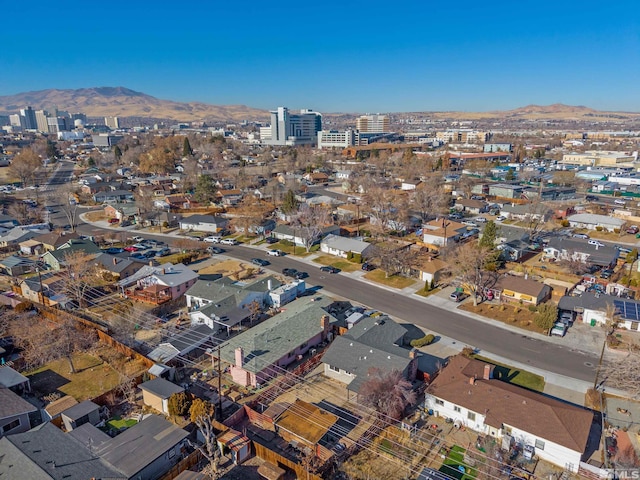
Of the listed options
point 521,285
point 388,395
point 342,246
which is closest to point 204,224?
point 342,246

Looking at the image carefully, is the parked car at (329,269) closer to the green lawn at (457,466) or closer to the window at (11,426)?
the green lawn at (457,466)

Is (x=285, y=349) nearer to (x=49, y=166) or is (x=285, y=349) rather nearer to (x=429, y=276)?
(x=429, y=276)

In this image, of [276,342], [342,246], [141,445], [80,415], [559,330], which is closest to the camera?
[141,445]

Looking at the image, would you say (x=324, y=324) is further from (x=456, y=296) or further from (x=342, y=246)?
(x=342, y=246)

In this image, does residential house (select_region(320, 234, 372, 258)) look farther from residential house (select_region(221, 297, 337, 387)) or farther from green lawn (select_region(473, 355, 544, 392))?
→ green lawn (select_region(473, 355, 544, 392))

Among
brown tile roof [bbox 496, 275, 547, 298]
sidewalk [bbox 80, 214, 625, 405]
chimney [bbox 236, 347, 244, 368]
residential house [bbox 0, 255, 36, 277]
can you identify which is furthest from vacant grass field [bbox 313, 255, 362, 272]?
residential house [bbox 0, 255, 36, 277]
